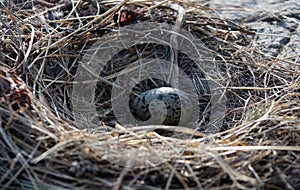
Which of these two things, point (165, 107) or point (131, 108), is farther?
point (131, 108)

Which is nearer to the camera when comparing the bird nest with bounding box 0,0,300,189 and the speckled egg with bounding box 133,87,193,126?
the bird nest with bounding box 0,0,300,189

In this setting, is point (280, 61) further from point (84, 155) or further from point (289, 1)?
point (84, 155)

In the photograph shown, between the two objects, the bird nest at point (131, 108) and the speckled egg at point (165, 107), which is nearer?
the bird nest at point (131, 108)

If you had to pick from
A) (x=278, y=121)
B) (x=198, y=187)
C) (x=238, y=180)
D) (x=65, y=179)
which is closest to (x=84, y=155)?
(x=65, y=179)
